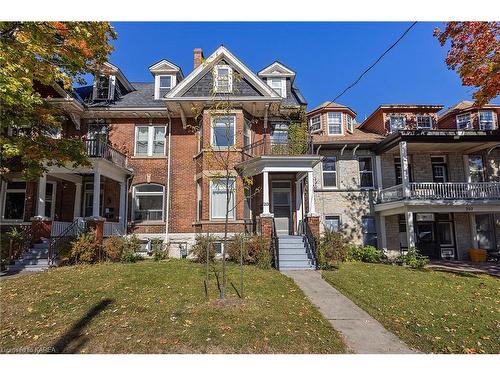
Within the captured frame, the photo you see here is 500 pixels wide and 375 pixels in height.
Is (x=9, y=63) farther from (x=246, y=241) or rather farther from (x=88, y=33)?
(x=246, y=241)

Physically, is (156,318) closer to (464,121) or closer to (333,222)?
(333,222)

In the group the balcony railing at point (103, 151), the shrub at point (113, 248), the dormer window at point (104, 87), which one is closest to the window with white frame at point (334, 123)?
the balcony railing at point (103, 151)

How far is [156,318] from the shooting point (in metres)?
5.68

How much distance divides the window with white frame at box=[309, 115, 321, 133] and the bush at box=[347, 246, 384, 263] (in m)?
7.66

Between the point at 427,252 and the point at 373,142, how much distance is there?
269 inches

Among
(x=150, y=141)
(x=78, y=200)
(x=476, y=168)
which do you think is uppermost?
(x=150, y=141)

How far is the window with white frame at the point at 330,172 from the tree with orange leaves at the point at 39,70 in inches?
476

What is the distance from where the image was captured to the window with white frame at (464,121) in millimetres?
18750

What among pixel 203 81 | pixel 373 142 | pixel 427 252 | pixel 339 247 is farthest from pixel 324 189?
pixel 203 81

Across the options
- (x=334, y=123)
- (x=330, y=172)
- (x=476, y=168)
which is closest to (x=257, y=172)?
(x=330, y=172)

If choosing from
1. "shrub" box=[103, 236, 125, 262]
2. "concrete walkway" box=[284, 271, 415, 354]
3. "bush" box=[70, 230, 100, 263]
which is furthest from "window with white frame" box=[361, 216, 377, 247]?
"bush" box=[70, 230, 100, 263]

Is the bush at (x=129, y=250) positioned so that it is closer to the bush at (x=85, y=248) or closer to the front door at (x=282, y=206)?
the bush at (x=85, y=248)

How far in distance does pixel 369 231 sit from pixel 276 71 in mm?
10380

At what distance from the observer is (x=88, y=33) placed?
907cm
